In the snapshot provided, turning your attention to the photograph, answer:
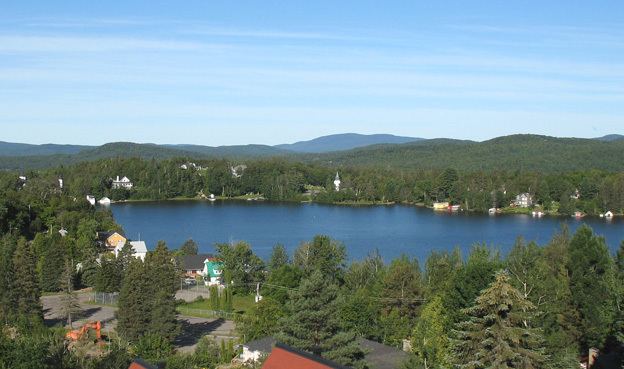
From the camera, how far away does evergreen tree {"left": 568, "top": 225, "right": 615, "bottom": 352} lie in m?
13.7

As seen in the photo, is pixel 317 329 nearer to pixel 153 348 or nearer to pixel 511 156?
pixel 153 348

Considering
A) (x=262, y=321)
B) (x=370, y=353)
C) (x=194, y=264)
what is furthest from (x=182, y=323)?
(x=194, y=264)

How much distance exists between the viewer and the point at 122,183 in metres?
62.8

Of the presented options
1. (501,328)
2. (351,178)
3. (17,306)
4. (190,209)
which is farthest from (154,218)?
(501,328)

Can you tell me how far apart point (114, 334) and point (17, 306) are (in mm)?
2495

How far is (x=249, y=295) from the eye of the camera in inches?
794

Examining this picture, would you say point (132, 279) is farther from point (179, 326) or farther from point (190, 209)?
point (190, 209)

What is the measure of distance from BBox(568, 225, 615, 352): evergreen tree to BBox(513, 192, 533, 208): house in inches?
1461

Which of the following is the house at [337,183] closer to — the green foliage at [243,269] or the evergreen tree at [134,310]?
the green foliage at [243,269]

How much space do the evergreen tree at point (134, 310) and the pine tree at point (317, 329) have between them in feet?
15.2

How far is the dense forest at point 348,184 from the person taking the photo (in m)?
51.2

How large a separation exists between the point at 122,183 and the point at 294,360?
57.6 metres

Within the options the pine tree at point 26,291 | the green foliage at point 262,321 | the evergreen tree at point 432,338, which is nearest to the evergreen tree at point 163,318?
the green foliage at point 262,321

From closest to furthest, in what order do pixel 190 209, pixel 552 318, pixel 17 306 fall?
pixel 552 318 → pixel 17 306 → pixel 190 209
